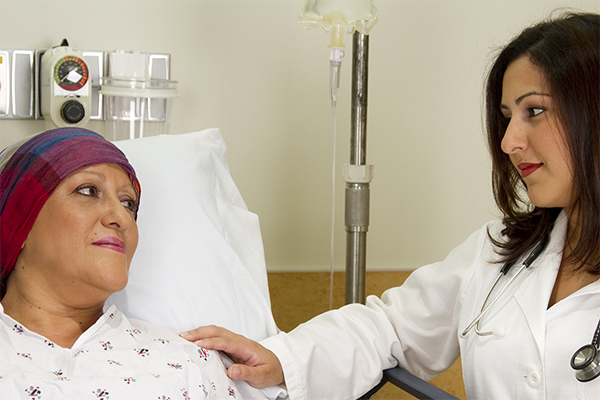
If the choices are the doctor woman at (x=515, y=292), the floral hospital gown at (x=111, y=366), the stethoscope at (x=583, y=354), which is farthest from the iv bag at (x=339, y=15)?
the floral hospital gown at (x=111, y=366)

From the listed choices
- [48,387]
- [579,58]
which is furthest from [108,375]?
[579,58]

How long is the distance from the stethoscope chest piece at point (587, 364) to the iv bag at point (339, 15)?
0.98 meters

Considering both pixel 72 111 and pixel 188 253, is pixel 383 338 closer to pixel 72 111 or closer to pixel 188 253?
pixel 188 253

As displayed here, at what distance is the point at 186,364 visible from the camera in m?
1.06

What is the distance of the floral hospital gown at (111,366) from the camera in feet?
2.98

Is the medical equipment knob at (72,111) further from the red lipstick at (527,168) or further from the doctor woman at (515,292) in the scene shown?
the red lipstick at (527,168)

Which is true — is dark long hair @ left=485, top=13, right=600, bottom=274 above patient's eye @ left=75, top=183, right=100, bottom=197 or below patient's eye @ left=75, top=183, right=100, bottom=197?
above

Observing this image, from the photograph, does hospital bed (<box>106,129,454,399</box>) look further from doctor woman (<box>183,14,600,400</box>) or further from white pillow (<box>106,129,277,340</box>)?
doctor woman (<box>183,14,600,400</box>)

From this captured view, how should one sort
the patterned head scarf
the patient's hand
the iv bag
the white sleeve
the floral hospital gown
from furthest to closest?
the iv bag < the white sleeve < the patient's hand < the patterned head scarf < the floral hospital gown

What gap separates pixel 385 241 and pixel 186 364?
124 centimetres

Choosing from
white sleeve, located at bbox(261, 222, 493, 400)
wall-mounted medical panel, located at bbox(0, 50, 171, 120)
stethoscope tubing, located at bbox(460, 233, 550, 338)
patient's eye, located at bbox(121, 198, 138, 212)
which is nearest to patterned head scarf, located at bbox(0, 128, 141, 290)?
patient's eye, located at bbox(121, 198, 138, 212)

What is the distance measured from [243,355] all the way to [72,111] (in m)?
0.91

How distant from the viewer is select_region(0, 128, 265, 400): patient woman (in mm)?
988

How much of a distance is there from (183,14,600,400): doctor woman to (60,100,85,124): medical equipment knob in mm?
817
